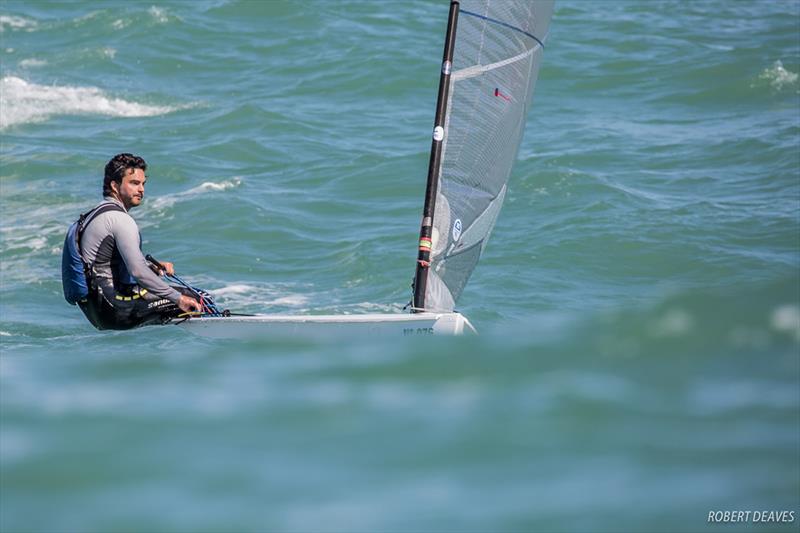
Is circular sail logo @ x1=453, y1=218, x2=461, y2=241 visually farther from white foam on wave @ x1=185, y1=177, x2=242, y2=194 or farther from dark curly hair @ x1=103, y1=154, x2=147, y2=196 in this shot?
white foam on wave @ x1=185, y1=177, x2=242, y2=194

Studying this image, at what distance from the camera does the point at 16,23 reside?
1973 cm

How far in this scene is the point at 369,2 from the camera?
837 inches

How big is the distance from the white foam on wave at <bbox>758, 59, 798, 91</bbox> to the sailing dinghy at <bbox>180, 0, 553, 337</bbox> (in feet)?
30.0

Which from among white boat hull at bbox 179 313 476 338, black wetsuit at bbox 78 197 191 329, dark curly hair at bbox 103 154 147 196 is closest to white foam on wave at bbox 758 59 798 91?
white boat hull at bbox 179 313 476 338

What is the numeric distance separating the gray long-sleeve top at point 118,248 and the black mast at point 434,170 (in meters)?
1.61

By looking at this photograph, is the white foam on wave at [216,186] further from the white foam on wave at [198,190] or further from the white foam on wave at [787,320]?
the white foam on wave at [787,320]

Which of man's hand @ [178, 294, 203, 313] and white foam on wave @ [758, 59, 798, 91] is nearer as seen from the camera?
man's hand @ [178, 294, 203, 313]

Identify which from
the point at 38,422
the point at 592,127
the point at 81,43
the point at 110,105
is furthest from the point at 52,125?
the point at 38,422

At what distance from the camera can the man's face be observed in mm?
7504

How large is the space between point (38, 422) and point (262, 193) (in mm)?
8910

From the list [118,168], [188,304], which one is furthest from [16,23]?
[188,304]

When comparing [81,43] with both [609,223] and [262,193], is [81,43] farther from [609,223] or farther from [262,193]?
[609,223]

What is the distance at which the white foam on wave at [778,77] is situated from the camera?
16516 millimetres

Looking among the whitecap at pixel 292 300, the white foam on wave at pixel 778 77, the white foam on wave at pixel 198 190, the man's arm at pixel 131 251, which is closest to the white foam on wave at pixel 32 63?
the white foam on wave at pixel 198 190
